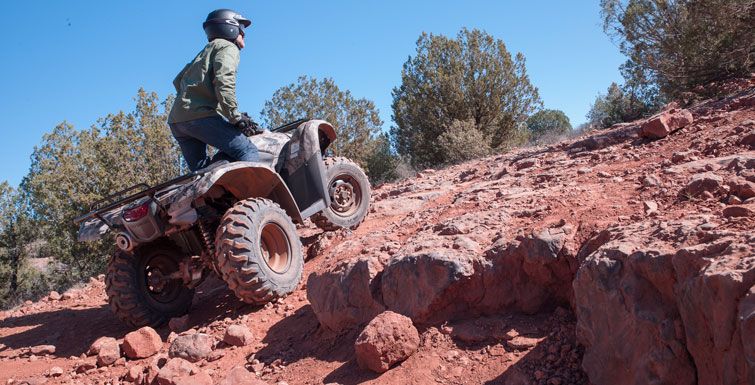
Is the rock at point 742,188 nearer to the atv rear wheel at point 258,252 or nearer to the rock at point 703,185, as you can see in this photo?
the rock at point 703,185

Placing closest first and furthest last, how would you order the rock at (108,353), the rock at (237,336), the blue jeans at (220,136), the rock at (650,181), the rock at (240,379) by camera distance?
the rock at (240,379) < the rock at (650,181) < the rock at (237,336) < the rock at (108,353) < the blue jeans at (220,136)

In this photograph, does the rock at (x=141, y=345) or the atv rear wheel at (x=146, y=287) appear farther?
the atv rear wheel at (x=146, y=287)

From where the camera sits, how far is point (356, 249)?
423cm

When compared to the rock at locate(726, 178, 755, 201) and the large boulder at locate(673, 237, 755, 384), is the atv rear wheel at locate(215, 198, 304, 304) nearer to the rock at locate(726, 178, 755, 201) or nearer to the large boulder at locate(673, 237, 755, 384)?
the large boulder at locate(673, 237, 755, 384)

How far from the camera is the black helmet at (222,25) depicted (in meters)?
5.15

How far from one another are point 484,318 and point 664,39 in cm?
1044

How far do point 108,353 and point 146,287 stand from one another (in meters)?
0.97

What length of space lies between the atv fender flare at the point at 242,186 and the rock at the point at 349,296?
54.3 inches

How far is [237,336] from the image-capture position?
159 inches

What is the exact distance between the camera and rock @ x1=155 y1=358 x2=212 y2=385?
334 centimetres

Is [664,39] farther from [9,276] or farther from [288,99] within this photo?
[9,276]

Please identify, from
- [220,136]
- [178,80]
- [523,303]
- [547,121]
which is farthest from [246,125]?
[547,121]

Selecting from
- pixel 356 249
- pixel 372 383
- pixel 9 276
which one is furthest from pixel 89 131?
pixel 372 383

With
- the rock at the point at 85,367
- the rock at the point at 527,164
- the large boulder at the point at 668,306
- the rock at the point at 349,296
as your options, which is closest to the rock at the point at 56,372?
the rock at the point at 85,367
